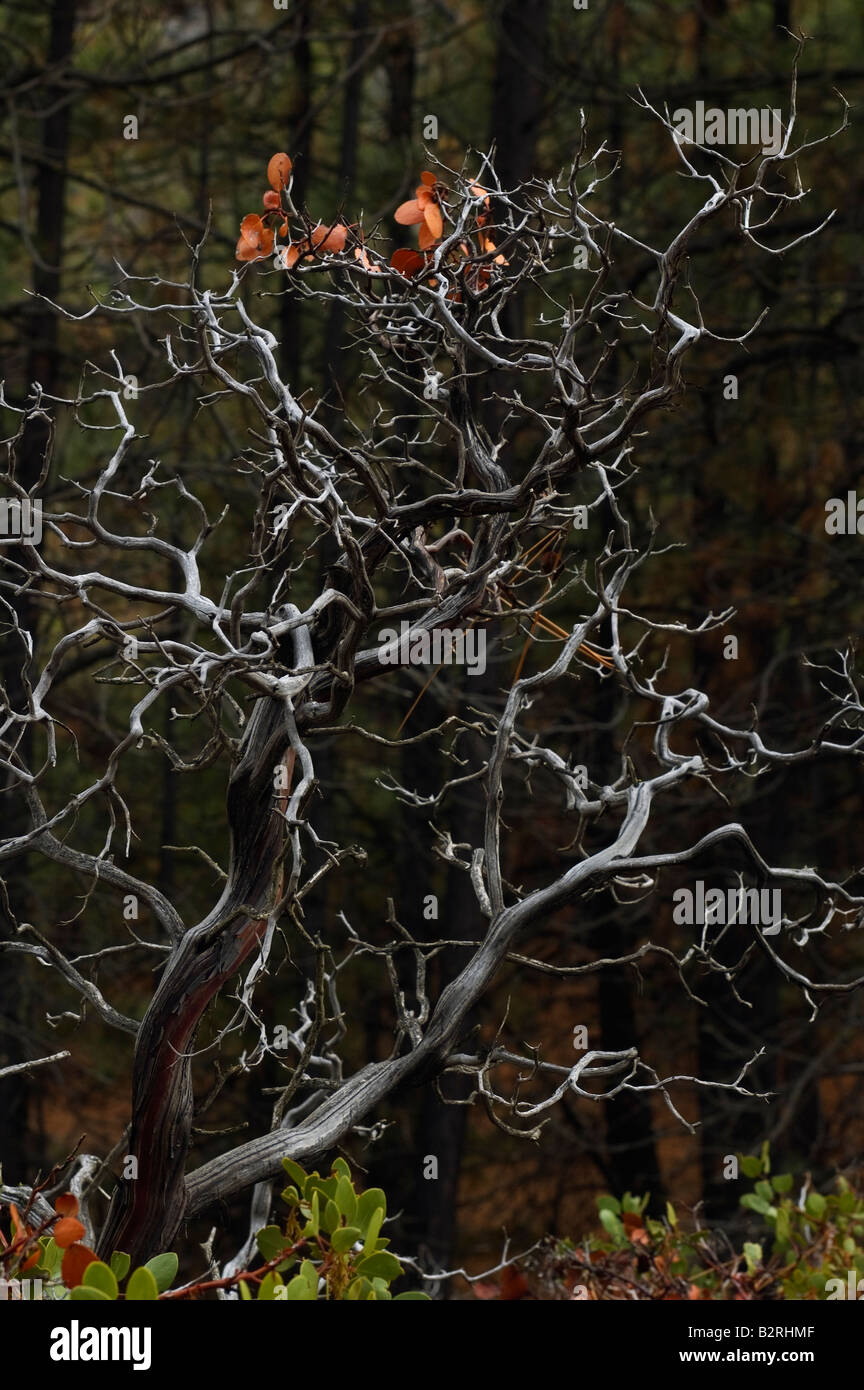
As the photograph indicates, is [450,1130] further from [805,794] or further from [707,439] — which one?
[707,439]

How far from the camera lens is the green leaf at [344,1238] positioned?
2.04m

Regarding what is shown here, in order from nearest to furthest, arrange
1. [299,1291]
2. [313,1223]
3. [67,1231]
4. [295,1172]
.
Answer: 1. [299,1291]
2. [67,1231]
3. [313,1223]
4. [295,1172]

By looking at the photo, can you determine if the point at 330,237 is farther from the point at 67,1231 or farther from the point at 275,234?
the point at 67,1231

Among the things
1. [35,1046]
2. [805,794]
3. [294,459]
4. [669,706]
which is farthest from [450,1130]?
[294,459]

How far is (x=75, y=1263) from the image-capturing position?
6.34ft

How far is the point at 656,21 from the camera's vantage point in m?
9.84

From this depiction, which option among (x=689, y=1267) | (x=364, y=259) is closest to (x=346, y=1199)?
(x=364, y=259)

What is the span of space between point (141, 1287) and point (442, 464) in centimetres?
748

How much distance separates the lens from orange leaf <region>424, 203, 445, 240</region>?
97.2 inches

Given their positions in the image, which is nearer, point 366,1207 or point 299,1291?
point 299,1291

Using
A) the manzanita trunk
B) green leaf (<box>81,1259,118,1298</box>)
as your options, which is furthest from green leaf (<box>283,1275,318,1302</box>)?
the manzanita trunk

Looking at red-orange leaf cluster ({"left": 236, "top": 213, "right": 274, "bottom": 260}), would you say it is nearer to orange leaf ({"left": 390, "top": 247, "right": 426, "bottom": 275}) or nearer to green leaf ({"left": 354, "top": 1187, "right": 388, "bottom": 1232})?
orange leaf ({"left": 390, "top": 247, "right": 426, "bottom": 275})

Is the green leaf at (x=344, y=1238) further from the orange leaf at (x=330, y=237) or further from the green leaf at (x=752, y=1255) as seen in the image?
the orange leaf at (x=330, y=237)

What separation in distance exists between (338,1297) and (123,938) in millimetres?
7196
